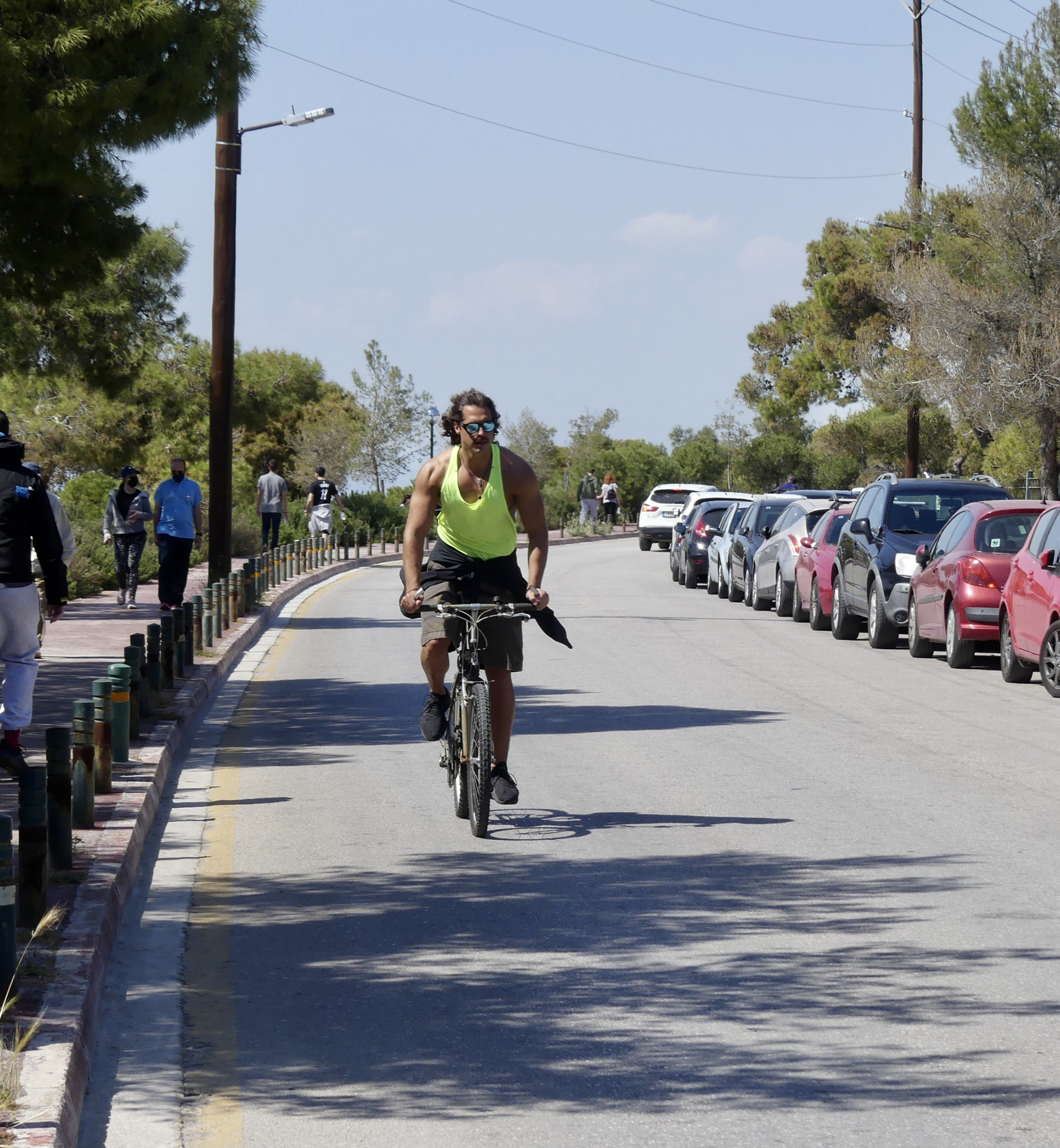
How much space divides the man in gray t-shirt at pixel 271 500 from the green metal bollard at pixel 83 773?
2188cm

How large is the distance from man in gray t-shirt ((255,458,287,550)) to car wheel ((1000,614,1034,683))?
663 inches

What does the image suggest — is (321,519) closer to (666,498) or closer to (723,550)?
(723,550)

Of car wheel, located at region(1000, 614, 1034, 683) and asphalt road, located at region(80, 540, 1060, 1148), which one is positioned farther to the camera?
car wheel, located at region(1000, 614, 1034, 683)

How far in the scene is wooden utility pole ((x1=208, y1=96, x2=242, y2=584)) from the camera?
74.7 ft

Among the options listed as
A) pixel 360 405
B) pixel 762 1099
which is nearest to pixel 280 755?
pixel 762 1099

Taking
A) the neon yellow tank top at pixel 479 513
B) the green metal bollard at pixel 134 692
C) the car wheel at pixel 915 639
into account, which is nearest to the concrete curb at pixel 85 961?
the green metal bollard at pixel 134 692

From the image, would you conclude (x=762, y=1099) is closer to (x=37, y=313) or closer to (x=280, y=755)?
(x=280, y=755)

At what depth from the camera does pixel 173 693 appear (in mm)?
13062

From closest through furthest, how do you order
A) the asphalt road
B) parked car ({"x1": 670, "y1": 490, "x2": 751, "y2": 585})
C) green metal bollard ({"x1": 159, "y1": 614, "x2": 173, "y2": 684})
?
the asphalt road → green metal bollard ({"x1": 159, "y1": 614, "x2": 173, "y2": 684}) → parked car ({"x1": 670, "y1": 490, "x2": 751, "y2": 585})

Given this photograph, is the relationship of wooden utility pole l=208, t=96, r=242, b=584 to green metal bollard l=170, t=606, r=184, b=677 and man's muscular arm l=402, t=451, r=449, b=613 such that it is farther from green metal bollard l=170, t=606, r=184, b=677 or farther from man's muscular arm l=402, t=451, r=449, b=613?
man's muscular arm l=402, t=451, r=449, b=613

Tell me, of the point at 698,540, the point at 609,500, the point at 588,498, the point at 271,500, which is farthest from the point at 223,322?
the point at 609,500

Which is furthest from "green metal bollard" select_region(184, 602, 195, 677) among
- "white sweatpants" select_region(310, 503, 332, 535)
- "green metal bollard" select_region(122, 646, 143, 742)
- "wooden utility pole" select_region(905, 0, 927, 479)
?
"wooden utility pole" select_region(905, 0, 927, 479)

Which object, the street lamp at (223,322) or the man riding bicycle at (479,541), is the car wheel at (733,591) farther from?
the man riding bicycle at (479,541)

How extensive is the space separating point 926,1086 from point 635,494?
66.0 metres
